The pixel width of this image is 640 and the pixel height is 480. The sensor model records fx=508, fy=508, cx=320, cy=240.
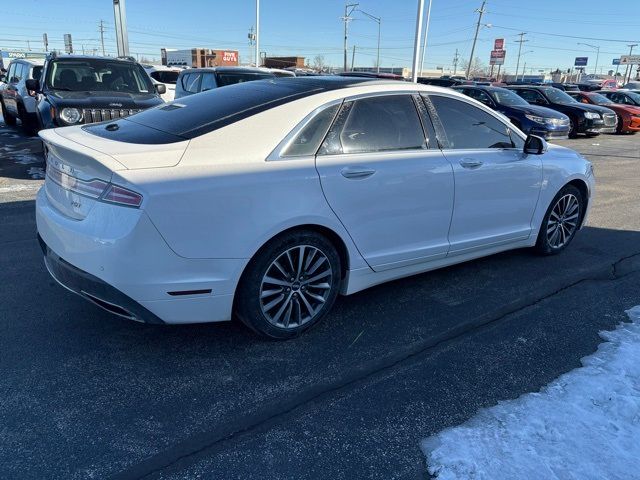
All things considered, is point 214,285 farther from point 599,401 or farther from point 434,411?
point 599,401

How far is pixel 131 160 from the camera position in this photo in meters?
2.74

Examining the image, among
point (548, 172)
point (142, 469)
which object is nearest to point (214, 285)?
point (142, 469)

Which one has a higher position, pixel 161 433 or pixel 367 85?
pixel 367 85

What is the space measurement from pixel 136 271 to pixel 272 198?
2.78 feet

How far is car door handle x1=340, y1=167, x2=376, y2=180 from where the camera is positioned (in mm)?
3260

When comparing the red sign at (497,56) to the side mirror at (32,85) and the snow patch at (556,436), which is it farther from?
the snow patch at (556,436)

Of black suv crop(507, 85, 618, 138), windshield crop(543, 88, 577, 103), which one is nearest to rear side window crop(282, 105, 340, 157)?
black suv crop(507, 85, 618, 138)

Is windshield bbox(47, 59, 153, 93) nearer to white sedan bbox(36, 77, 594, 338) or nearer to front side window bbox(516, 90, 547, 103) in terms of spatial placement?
white sedan bbox(36, 77, 594, 338)

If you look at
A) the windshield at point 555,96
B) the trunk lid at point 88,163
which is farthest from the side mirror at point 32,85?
the windshield at point 555,96

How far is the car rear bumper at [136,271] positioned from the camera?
2.64m

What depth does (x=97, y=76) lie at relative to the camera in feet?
29.6

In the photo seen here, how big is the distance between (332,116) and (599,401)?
7.60ft

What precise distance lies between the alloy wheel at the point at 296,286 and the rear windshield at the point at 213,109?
93 centimetres

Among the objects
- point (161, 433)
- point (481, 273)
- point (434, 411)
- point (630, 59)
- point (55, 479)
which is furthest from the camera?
point (630, 59)
